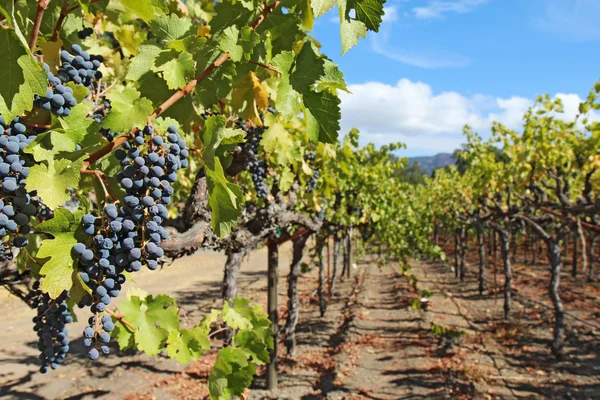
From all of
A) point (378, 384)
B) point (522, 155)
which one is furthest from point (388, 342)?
point (522, 155)

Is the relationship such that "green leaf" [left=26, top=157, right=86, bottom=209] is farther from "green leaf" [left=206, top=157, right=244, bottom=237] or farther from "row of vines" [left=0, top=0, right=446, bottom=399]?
"green leaf" [left=206, top=157, right=244, bottom=237]

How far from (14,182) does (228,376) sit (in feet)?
7.03

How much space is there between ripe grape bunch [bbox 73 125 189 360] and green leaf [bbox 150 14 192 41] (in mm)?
414

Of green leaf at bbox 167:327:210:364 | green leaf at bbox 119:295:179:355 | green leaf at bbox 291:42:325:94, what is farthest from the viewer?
green leaf at bbox 167:327:210:364

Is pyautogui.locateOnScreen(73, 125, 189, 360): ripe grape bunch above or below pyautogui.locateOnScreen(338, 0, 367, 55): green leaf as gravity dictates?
below

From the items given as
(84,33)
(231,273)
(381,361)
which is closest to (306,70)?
(84,33)

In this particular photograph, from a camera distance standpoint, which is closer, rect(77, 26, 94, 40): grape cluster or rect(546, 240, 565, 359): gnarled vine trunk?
rect(77, 26, 94, 40): grape cluster

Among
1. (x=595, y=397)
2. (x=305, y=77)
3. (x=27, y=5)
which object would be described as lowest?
(x=595, y=397)

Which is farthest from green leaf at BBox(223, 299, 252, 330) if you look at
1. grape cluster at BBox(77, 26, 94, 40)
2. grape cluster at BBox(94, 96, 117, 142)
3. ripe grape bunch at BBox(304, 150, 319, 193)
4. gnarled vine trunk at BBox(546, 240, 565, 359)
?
gnarled vine trunk at BBox(546, 240, 565, 359)

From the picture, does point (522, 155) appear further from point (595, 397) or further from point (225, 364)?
point (225, 364)

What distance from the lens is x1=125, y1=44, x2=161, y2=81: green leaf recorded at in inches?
59.6

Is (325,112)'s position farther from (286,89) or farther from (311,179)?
(311,179)

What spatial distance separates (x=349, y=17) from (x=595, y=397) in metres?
8.29

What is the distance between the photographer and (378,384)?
770 centimetres
